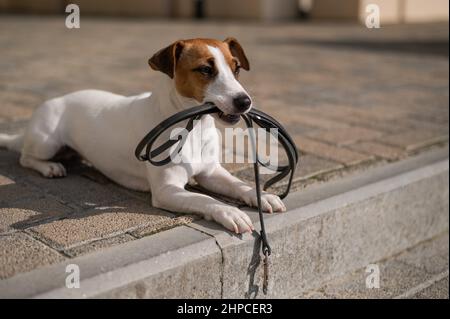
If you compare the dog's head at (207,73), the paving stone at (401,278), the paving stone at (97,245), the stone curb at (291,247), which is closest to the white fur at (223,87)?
the dog's head at (207,73)

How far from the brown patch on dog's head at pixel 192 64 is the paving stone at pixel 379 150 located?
1.41 metres

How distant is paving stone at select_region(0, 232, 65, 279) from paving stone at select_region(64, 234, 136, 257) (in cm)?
5

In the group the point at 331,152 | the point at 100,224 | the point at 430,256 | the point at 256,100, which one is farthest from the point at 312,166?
the point at 256,100

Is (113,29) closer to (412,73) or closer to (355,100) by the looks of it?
(412,73)

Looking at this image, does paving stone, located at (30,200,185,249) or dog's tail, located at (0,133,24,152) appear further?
dog's tail, located at (0,133,24,152)

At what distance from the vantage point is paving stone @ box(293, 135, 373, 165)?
3455mm

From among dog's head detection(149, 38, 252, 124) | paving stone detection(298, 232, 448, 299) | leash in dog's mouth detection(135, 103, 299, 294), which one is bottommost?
paving stone detection(298, 232, 448, 299)

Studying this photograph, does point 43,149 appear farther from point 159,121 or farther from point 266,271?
point 266,271

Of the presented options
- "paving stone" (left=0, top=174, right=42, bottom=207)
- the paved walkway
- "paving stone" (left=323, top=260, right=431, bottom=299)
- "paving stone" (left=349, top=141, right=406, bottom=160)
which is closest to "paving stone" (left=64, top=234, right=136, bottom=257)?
the paved walkway

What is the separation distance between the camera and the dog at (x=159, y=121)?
242 centimetres

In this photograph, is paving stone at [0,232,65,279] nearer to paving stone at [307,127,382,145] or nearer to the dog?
the dog

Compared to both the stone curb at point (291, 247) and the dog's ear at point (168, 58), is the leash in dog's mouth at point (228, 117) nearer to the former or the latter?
the dog's ear at point (168, 58)

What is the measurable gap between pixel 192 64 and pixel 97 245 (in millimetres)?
824

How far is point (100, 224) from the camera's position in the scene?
2.42 m
